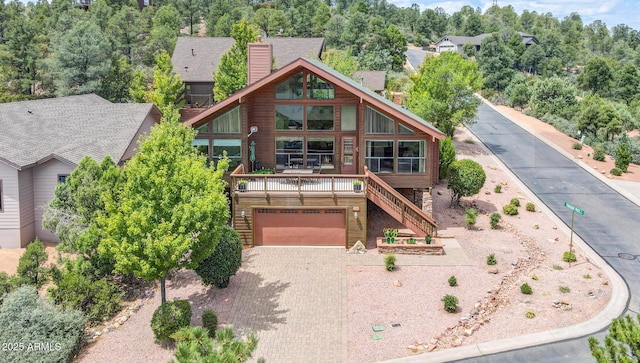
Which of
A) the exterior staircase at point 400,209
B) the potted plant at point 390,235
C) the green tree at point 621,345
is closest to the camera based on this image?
the green tree at point 621,345

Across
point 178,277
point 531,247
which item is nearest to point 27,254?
point 178,277

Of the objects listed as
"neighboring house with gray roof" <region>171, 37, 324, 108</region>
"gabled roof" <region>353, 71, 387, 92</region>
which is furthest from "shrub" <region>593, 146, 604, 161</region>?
"neighboring house with gray roof" <region>171, 37, 324, 108</region>

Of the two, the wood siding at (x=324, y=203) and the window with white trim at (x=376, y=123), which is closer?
the wood siding at (x=324, y=203)

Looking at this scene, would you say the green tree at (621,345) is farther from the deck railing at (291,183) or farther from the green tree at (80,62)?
the green tree at (80,62)

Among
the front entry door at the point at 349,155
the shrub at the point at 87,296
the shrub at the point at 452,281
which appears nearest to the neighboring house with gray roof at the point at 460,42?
the front entry door at the point at 349,155

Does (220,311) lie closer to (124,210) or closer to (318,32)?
(124,210)

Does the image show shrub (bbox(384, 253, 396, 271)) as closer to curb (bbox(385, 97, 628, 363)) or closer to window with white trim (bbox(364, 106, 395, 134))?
curb (bbox(385, 97, 628, 363))

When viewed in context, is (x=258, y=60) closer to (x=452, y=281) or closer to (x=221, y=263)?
(x=221, y=263)
